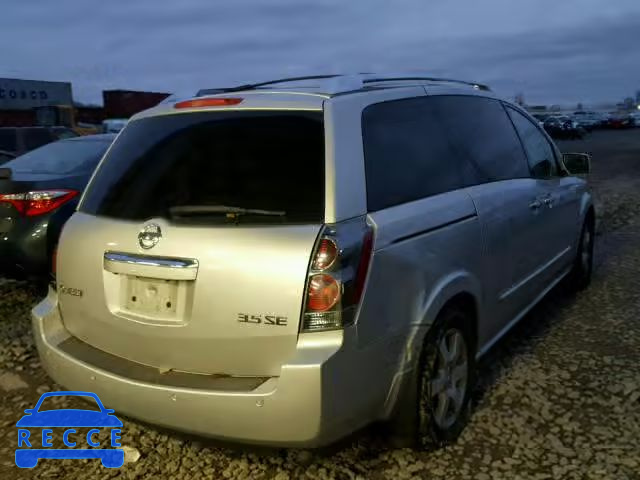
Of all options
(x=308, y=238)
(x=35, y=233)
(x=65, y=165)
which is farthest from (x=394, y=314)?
(x=65, y=165)

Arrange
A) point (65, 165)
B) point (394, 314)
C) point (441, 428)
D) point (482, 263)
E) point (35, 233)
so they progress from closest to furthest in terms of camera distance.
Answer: point (394, 314) < point (441, 428) < point (482, 263) < point (35, 233) < point (65, 165)

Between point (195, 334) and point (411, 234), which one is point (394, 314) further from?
point (195, 334)

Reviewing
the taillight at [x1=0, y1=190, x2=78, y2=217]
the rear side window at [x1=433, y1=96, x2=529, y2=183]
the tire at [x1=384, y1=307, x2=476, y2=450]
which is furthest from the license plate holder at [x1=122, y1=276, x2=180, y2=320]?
the taillight at [x1=0, y1=190, x2=78, y2=217]

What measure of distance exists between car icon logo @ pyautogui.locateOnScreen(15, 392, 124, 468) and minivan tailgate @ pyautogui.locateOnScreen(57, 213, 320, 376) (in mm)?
541

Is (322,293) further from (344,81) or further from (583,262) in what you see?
(583,262)

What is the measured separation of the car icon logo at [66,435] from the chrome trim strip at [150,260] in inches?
27.9

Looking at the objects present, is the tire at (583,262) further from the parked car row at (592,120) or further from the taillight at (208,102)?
the parked car row at (592,120)

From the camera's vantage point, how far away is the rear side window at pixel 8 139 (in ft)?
40.8

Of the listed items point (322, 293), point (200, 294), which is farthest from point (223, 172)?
point (322, 293)

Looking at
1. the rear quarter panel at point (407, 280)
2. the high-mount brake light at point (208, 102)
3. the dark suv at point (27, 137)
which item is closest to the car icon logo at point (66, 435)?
the rear quarter panel at point (407, 280)

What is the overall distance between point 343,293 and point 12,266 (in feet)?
13.0

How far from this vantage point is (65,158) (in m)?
6.12

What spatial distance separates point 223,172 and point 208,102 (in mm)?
430

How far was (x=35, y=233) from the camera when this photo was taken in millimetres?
5055
